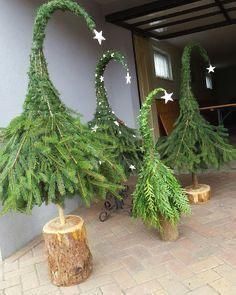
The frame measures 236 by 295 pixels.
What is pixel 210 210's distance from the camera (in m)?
3.65

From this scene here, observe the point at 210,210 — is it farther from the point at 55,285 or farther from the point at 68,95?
the point at 68,95

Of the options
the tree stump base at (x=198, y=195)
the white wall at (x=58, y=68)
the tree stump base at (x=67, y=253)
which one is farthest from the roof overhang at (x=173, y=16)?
the tree stump base at (x=67, y=253)

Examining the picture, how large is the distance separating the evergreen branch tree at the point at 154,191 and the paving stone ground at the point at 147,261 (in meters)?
0.30

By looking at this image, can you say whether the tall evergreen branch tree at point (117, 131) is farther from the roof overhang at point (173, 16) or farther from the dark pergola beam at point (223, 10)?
the dark pergola beam at point (223, 10)

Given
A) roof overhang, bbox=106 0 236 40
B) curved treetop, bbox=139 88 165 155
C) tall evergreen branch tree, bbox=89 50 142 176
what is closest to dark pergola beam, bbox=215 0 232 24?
roof overhang, bbox=106 0 236 40

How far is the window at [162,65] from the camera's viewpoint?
8026 millimetres

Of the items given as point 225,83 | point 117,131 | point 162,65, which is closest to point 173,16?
point 162,65

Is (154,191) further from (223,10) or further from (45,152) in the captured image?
(223,10)

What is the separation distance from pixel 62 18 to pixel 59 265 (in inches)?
124

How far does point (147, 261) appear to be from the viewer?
105 inches

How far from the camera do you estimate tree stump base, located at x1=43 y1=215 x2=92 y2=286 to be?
7.76 ft

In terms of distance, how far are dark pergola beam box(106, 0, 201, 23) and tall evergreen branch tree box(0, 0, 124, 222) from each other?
290cm

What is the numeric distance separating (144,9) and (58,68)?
1.74 m

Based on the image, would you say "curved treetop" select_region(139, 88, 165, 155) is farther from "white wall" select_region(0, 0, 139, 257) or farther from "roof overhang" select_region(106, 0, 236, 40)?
"roof overhang" select_region(106, 0, 236, 40)
